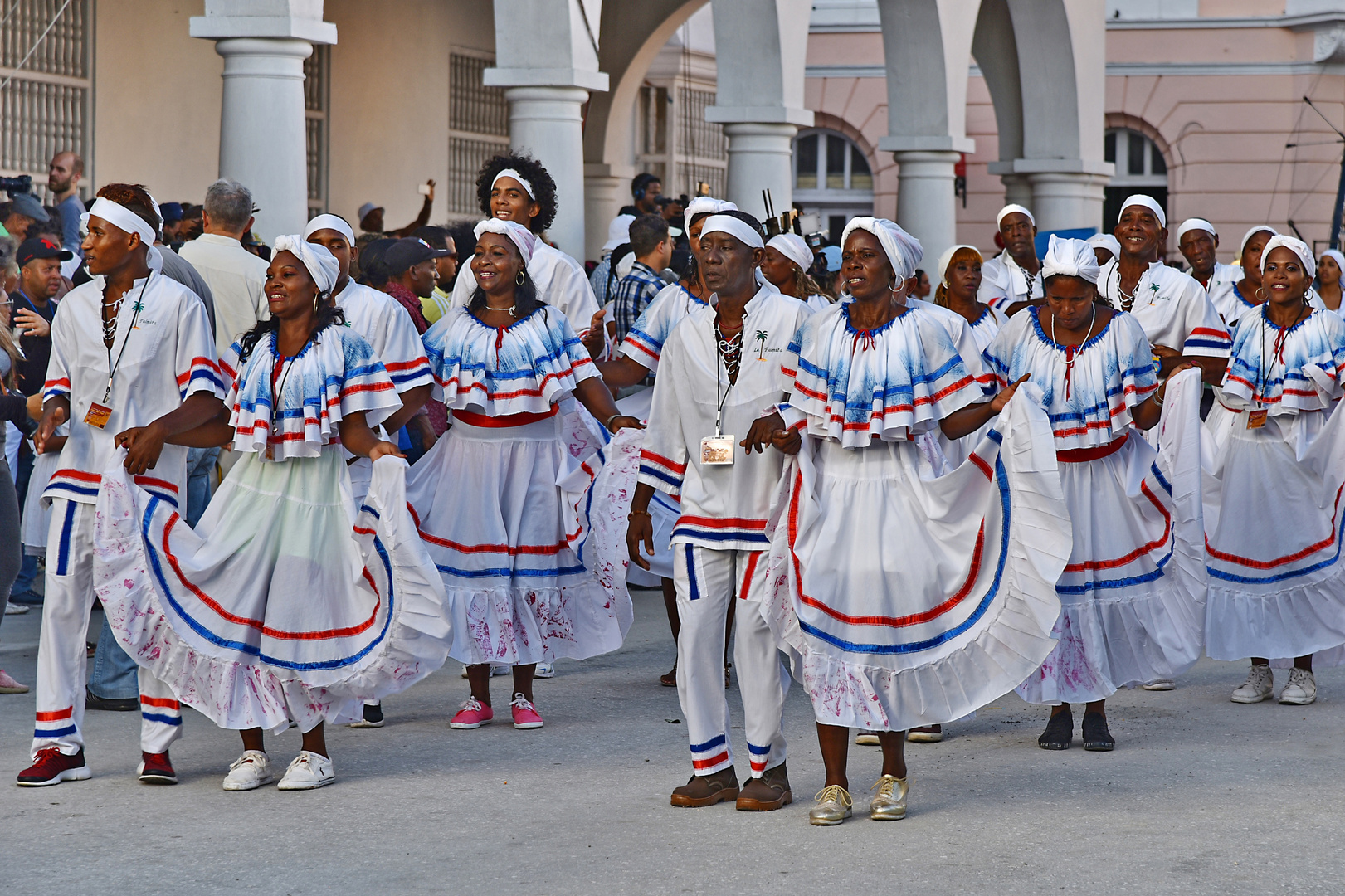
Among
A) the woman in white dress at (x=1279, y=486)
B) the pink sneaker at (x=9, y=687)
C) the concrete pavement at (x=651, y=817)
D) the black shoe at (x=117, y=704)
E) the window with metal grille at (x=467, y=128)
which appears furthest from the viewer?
the window with metal grille at (x=467, y=128)

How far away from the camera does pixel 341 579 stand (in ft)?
20.7

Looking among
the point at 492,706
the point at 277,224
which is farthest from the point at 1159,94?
the point at 492,706

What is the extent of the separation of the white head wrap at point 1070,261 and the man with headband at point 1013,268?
3.49 metres

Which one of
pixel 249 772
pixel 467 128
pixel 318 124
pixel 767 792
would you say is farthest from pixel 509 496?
pixel 467 128

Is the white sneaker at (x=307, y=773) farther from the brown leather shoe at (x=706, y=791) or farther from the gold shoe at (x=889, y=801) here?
the gold shoe at (x=889, y=801)

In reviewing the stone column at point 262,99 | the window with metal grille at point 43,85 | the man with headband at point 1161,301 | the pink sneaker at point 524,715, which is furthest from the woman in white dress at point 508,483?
the window with metal grille at point 43,85

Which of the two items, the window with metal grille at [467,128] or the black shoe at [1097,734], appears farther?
the window with metal grille at [467,128]

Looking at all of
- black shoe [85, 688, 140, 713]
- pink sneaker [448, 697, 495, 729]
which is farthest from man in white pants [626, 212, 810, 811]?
black shoe [85, 688, 140, 713]

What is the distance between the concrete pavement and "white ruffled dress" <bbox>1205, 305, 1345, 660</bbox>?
60cm

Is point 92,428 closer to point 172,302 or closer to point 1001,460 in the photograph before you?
point 172,302

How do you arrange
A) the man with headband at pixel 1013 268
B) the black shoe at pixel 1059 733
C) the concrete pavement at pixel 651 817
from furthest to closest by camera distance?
the man with headband at pixel 1013 268 → the black shoe at pixel 1059 733 → the concrete pavement at pixel 651 817

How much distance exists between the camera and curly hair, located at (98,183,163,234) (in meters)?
6.62

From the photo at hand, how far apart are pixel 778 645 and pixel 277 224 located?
5198 mm

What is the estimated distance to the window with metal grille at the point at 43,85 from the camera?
1372 centimetres
